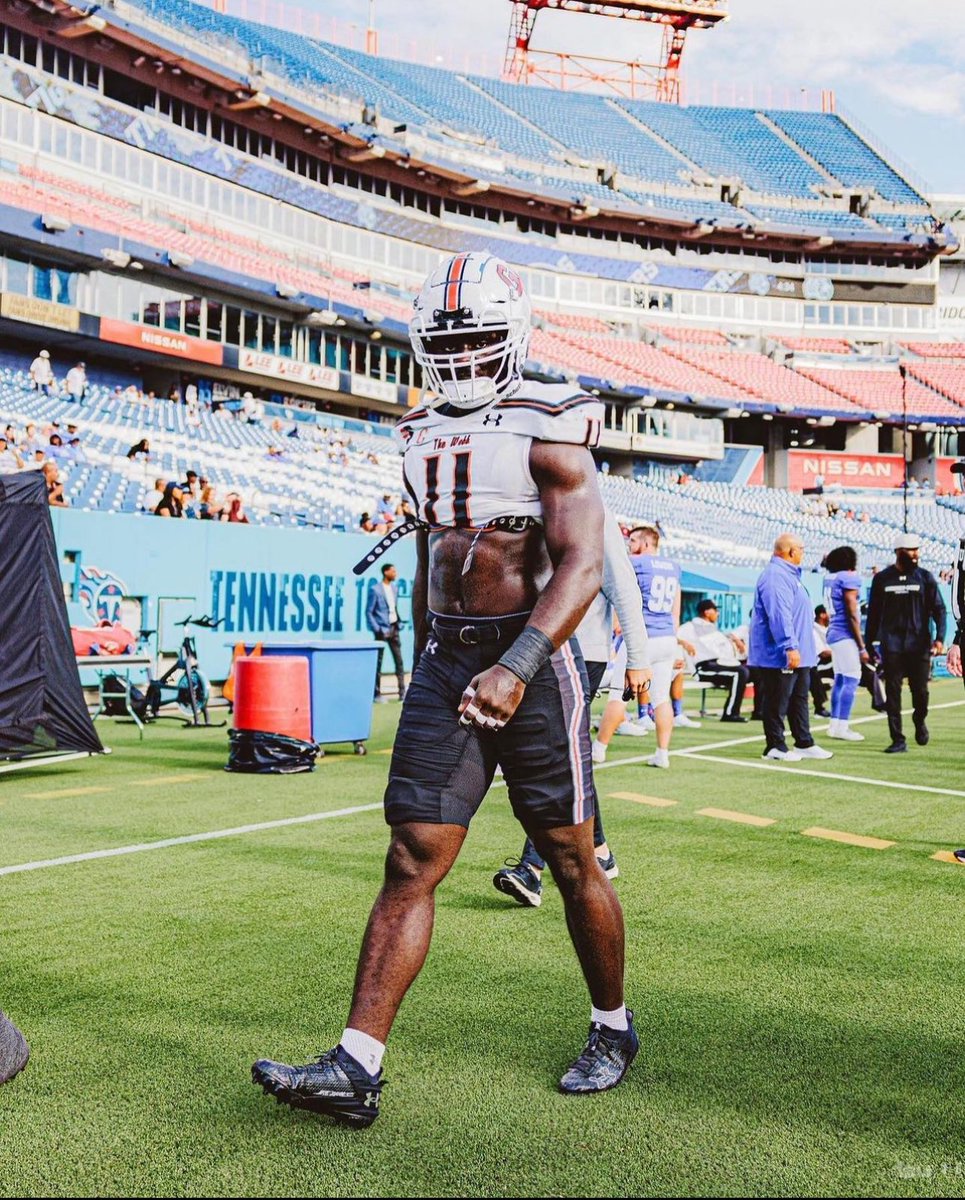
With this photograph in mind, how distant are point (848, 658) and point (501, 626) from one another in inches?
380

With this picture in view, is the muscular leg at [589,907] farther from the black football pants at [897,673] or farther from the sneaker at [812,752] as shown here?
the black football pants at [897,673]

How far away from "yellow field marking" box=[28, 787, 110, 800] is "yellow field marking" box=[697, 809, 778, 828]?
13.2ft

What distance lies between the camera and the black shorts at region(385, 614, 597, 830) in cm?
288

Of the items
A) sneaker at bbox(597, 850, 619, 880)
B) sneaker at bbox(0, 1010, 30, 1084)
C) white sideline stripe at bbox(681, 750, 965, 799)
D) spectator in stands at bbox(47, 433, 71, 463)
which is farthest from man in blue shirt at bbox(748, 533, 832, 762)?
spectator in stands at bbox(47, 433, 71, 463)

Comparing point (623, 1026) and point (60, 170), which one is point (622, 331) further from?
point (623, 1026)

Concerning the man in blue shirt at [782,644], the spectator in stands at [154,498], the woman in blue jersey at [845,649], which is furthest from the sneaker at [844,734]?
the spectator in stands at [154,498]

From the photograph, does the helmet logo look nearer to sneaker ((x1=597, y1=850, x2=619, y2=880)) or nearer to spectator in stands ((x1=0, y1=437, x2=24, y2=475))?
sneaker ((x1=597, y1=850, x2=619, y2=880))

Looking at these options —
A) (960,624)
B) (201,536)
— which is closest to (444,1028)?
(960,624)

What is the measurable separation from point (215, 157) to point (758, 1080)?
40.4 meters

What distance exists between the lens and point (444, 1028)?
11.0ft

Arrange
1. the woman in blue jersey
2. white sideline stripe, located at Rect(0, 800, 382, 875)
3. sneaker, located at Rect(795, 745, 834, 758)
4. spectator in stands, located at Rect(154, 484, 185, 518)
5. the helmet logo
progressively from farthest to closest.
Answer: spectator in stands, located at Rect(154, 484, 185, 518), the woman in blue jersey, sneaker, located at Rect(795, 745, 834, 758), white sideline stripe, located at Rect(0, 800, 382, 875), the helmet logo

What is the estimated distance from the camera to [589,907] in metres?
2.96

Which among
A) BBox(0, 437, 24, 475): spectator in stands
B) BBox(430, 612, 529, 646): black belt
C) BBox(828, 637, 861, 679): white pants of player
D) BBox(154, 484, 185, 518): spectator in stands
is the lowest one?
BBox(828, 637, 861, 679): white pants of player

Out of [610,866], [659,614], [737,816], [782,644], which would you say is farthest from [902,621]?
[610,866]
